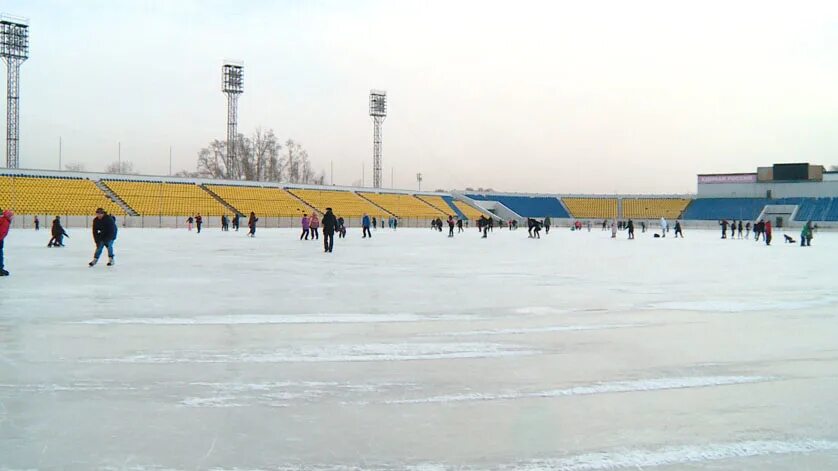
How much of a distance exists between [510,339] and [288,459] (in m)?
3.59

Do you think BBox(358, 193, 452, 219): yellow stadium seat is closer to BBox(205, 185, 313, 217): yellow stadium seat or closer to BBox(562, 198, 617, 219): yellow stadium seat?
BBox(205, 185, 313, 217): yellow stadium seat

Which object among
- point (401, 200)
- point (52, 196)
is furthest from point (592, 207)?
point (52, 196)

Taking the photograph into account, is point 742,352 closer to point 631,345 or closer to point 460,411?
point 631,345

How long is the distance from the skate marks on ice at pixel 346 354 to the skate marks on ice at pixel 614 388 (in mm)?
1171

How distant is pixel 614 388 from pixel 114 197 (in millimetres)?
52074

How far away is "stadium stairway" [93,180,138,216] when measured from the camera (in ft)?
160

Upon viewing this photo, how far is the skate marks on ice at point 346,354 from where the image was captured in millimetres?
5496

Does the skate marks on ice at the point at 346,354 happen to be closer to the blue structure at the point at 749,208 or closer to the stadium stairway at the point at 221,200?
the stadium stairway at the point at 221,200

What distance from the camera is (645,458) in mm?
3361

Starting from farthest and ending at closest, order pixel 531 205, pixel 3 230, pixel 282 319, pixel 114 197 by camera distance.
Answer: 1. pixel 531 205
2. pixel 114 197
3. pixel 3 230
4. pixel 282 319

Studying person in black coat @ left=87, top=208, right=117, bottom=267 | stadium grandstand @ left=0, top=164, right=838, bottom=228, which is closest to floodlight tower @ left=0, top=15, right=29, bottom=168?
stadium grandstand @ left=0, top=164, right=838, bottom=228

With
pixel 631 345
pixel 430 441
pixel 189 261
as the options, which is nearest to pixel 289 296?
pixel 631 345

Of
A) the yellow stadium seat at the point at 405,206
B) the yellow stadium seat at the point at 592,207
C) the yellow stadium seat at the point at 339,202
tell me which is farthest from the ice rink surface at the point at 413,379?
the yellow stadium seat at the point at 592,207

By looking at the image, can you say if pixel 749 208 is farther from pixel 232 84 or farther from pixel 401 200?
pixel 232 84
